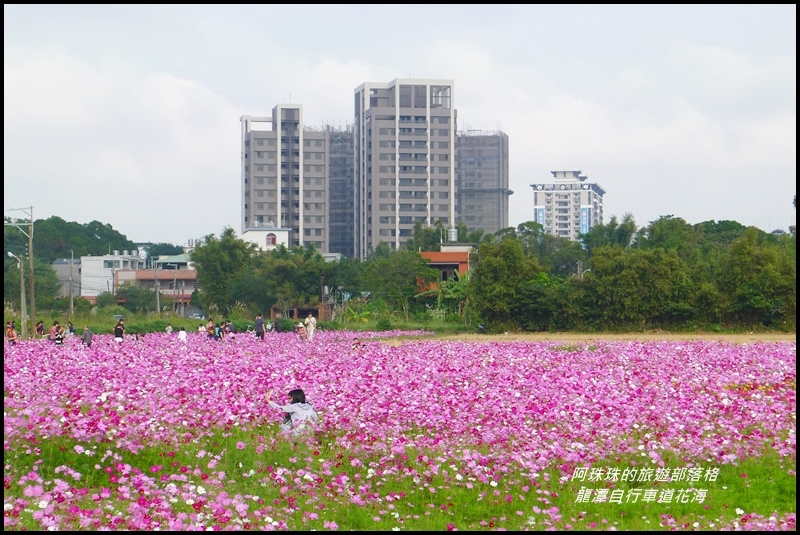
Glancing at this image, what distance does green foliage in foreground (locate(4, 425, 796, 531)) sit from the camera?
9.45 metres

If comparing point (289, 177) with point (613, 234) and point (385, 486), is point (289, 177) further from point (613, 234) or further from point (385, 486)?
point (385, 486)

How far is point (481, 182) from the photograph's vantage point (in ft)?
453

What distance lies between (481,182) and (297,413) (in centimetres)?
12708

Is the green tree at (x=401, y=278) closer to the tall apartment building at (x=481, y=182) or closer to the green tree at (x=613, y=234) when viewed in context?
the green tree at (x=613, y=234)

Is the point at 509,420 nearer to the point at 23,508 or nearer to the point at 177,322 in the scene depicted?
the point at 23,508

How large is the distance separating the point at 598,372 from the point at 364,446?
7918 millimetres

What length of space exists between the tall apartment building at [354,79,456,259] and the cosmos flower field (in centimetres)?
10786

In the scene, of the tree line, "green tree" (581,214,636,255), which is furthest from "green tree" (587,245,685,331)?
"green tree" (581,214,636,255)

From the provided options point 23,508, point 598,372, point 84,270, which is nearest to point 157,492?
point 23,508

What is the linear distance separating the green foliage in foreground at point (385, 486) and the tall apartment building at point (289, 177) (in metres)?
117

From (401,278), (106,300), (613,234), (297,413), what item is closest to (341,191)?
(106,300)

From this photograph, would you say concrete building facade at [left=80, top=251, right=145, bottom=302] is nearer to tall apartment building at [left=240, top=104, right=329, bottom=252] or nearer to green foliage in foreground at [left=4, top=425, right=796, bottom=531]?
tall apartment building at [left=240, top=104, right=329, bottom=252]

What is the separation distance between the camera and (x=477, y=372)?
17.6m

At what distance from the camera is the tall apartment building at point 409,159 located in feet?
402
